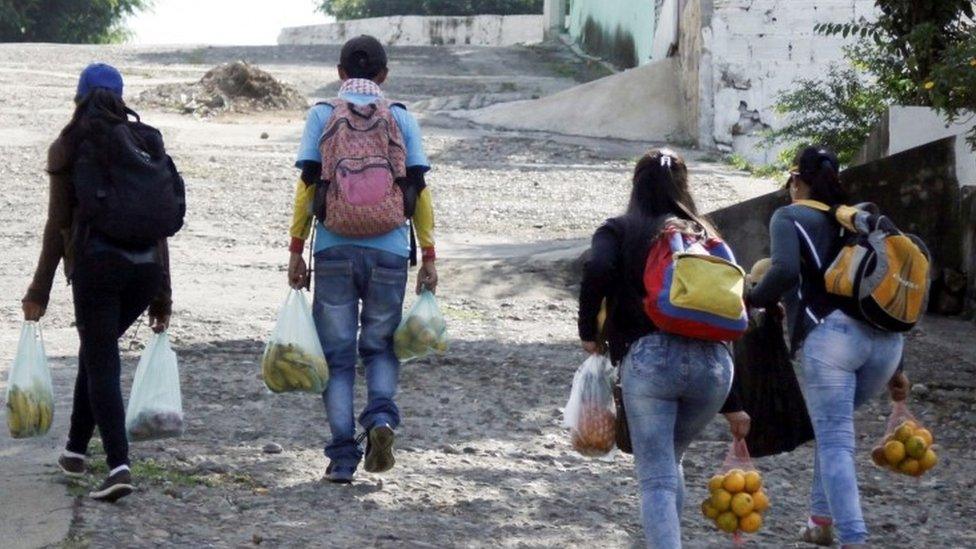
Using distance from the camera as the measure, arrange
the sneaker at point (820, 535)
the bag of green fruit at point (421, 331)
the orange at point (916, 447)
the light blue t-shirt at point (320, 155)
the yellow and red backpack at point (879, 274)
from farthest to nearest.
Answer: the bag of green fruit at point (421, 331)
the light blue t-shirt at point (320, 155)
the sneaker at point (820, 535)
the orange at point (916, 447)
the yellow and red backpack at point (879, 274)

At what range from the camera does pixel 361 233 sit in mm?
6027

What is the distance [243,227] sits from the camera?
13516mm

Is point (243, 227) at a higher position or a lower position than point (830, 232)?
lower

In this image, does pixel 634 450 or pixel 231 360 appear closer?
pixel 634 450

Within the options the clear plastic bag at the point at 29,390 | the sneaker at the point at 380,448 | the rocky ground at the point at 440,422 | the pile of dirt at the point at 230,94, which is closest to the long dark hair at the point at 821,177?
the rocky ground at the point at 440,422

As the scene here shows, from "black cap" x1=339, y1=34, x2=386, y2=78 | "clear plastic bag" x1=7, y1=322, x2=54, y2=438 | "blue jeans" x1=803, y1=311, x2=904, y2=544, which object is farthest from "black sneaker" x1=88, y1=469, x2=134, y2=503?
"blue jeans" x1=803, y1=311, x2=904, y2=544

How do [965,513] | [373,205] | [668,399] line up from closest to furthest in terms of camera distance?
[668,399] < [373,205] < [965,513]

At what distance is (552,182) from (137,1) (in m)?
29.4

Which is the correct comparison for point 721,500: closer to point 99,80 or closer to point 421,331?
point 421,331

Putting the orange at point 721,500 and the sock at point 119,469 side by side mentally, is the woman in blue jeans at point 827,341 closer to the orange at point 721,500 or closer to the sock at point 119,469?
the orange at point 721,500

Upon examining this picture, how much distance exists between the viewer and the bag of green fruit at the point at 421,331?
6230mm

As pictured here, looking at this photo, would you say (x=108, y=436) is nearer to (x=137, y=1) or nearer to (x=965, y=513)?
(x=965, y=513)

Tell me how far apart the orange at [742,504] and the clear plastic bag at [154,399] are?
206 centimetres

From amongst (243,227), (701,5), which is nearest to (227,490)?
(243,227)
